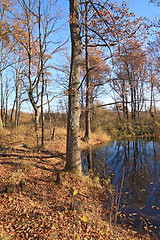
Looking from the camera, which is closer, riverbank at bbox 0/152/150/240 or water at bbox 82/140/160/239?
riverbank at bbox 0/152/150/240

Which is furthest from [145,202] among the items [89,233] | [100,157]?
[100,157]

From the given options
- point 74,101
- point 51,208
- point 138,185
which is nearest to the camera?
point 51,208

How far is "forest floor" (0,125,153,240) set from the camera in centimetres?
310

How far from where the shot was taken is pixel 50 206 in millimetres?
3963

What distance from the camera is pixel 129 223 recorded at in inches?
158

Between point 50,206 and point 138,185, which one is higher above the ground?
point 50,206

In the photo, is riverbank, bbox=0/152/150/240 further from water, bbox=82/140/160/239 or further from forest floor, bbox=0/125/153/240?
water, bbox=82/140/160/239

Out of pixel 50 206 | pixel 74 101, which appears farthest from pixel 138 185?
pixel 74 101

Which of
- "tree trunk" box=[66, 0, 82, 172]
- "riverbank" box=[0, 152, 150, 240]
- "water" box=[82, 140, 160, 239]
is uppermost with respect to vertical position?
"tree trunk" box=[66, 0, 82, 172]

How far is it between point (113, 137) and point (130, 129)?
3062mm

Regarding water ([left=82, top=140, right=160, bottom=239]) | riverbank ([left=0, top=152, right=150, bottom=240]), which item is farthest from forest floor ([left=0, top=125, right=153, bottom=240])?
water ([left=82, top=140, right=160, bottom=239])

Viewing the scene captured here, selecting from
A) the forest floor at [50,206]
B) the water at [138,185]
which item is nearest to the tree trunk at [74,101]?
the forest floor at [50,206]

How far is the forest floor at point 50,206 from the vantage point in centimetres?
310

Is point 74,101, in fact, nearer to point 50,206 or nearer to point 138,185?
point 50,206
